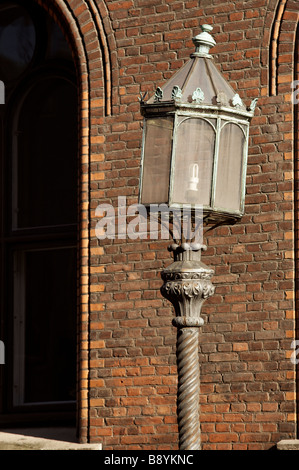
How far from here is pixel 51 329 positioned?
29.6 feet

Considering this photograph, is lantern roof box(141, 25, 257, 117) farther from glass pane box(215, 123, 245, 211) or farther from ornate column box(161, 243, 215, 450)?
ornate column box(161, 243, 215, 450)

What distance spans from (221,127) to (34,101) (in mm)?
4488

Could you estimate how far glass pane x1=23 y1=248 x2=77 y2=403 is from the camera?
29.4 ft

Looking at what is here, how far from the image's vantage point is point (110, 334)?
7977mm

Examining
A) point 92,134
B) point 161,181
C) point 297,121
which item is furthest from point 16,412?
point 161,181

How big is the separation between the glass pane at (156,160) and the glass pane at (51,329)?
12.4 ft

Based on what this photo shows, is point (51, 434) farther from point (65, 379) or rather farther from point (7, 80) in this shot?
point (7, 80)

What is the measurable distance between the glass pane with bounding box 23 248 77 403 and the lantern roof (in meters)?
3.79

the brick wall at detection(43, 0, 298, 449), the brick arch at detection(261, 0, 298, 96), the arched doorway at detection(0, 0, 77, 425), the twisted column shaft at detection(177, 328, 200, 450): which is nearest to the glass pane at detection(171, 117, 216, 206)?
the twisted column shaft at detection(177, 328, 200, 450)

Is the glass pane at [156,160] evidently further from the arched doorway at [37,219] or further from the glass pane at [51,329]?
the glass pane at [51,329]

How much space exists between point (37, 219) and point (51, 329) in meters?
1.04

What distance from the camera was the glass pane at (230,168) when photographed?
5.27 m

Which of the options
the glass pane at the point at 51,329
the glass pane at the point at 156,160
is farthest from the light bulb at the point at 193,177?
the glass pane at the point at 51,329

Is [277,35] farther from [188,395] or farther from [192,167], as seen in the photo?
[188,395]
